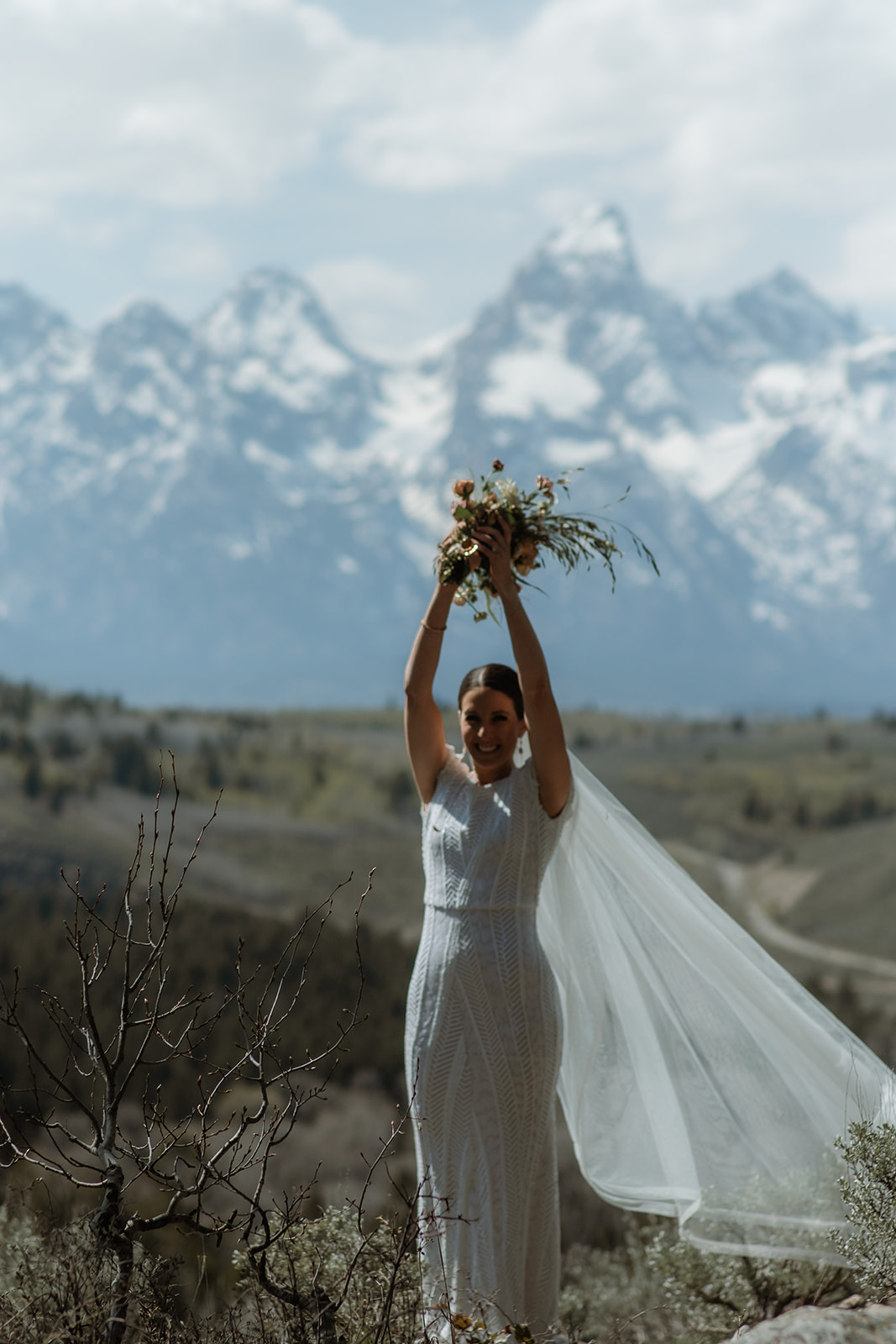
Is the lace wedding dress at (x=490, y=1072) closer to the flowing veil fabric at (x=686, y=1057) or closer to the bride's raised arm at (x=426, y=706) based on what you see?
the bride's raised arm at (x=426, y=706)

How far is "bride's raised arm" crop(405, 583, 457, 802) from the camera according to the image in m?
3.68

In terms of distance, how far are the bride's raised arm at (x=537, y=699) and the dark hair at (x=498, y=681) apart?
41 millimetres

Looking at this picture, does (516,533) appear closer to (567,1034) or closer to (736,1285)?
(567,1034)

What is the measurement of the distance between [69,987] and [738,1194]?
1188cm

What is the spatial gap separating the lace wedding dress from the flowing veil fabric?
0.53 metres

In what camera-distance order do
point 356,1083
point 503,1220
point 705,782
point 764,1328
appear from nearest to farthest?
1. point 764,1328
2. point 503,1220
3. point 356,1083
4. point 705,782

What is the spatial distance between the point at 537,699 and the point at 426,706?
15.9 inches

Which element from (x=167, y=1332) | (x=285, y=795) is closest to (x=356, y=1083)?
(x=167, y=1332)

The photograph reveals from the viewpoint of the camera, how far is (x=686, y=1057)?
4113 mm

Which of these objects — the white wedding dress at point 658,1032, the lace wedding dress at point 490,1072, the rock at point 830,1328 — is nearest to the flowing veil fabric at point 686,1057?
the white wedding dress at point 658,1032

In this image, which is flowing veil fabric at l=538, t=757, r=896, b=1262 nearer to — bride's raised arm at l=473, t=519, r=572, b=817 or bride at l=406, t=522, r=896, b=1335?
bride at l=406, t=522, r=896, b=1335

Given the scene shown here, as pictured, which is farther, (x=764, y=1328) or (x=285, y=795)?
(x=285, y=795)

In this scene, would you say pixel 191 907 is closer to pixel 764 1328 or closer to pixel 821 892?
pixel 821 892

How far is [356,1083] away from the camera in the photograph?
1380cm
